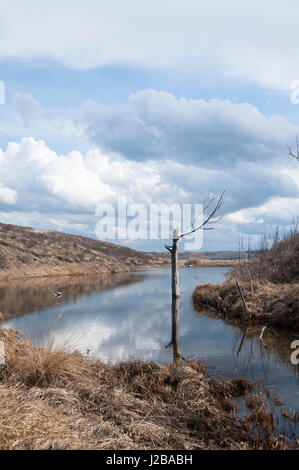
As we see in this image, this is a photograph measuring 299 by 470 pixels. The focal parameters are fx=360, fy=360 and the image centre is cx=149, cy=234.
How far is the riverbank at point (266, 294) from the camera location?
15.0m

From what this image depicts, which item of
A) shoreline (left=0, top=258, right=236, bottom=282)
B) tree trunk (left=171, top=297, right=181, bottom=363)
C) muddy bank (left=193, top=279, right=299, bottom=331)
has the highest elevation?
muddy bank (left=193, top=279, right=299, bottom=331)

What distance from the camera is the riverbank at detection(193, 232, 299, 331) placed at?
49.1 feet

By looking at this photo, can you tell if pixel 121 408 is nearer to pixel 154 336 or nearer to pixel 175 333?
pixel 154 336

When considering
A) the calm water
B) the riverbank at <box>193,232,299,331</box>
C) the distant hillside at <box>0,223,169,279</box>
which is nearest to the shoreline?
the distant hillside at <box>0,223,169,279</box>

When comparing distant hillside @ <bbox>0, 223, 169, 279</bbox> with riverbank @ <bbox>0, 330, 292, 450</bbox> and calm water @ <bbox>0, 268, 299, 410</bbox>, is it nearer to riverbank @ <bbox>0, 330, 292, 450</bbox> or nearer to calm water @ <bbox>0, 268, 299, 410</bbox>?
calm water @ <bbox>0, 268, 299, 410</bbox>

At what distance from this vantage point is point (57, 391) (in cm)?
619

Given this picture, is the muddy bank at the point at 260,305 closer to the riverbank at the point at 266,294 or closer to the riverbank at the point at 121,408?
the riverbank at the point at 266,294

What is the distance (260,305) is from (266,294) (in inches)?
34.7

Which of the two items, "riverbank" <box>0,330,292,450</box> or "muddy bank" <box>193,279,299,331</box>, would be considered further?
"muddy bank" <box>193,279,299,331</box>

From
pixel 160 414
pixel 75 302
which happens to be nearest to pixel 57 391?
pixel 160 414

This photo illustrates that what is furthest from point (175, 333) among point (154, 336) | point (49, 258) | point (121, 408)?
point (49, 258)

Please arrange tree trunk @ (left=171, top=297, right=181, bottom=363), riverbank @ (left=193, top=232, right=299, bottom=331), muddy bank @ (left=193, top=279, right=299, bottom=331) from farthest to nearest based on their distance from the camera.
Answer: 1. riverbank @ (left=193, top=232, right=299, bottom=331)
2. muddy bank @ (left=193, top=279, right=299, bottom=331)
3. tree trunk @ (left=171, top=297, right=181, bottom=363)

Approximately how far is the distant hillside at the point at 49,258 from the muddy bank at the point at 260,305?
29075 millimetres

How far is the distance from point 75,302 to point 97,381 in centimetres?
1543
